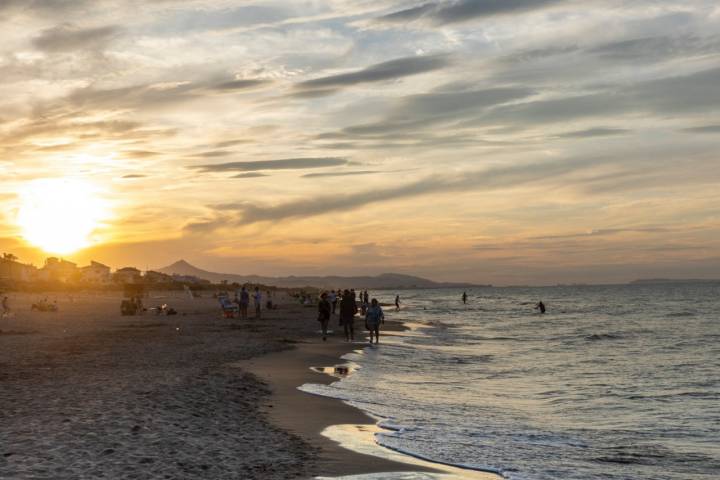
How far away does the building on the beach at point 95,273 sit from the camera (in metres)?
158

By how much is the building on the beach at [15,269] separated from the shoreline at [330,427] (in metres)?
145

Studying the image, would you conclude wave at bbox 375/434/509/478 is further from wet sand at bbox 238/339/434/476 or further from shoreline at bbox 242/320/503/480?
wet sand at bbox 238/339/434/476

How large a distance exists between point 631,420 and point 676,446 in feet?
9.38

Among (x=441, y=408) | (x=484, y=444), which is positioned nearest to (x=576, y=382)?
(x=441, y=408)

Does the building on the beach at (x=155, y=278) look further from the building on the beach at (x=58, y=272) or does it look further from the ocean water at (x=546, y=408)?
the ocean water at (x=546, y=408)

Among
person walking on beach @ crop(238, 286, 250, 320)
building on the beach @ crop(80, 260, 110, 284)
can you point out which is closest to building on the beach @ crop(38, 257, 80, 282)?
building on the beach @ crop(80, 260, 110, 284)

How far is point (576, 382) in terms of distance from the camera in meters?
22.9

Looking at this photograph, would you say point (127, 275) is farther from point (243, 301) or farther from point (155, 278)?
point (243, 301)

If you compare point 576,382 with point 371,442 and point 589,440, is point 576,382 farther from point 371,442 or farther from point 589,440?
point 371,442

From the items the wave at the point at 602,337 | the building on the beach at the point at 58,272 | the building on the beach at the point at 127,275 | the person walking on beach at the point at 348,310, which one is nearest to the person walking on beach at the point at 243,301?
the person walking on beach at the point at 348,310

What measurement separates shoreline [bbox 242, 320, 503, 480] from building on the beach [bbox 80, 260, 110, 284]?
14259cm

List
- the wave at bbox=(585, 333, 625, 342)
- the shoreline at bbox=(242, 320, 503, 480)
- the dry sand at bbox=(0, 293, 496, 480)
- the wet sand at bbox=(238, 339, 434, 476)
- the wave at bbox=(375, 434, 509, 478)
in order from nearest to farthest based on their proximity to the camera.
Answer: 1. the dry sand at bbox=(0, 293, 496, 480)
2. the shoreline at bbox=(242, 320, 503, 480)
3. the wet sand at bbox=(238, 339, 434, 476)
4. the wave at bbox=(375, 434, 509, 478)
5. the wave at bbox=(585, 333, 625, 342)

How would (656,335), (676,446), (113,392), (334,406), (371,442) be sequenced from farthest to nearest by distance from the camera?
(656,335), (334,406), (113,392), (676,446), (371,442)

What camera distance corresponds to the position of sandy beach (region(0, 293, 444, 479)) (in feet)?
29.0
